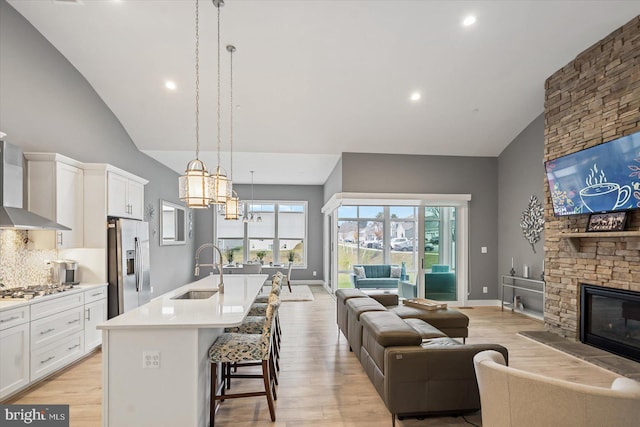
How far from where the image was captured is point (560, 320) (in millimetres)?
4773

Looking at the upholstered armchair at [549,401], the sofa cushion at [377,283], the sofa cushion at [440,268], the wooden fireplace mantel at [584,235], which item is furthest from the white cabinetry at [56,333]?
the wooden fireplace mantel at [584,235]

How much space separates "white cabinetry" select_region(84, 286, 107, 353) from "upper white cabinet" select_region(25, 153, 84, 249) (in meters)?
0.67

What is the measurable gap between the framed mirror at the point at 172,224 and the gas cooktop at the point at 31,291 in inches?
144

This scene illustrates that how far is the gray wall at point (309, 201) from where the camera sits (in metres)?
10.1

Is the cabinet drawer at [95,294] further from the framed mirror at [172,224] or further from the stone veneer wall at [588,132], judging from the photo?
the stone veneer wall at [588,132]

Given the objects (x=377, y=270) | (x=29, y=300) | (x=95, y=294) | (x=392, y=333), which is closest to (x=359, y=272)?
(x=377, y=270)

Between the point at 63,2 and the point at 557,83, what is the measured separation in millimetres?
6269

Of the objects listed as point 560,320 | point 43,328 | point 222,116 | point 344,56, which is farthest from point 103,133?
point 560,320

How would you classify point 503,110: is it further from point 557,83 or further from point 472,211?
point 472,211

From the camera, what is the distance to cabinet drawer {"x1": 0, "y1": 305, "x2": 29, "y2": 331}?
2.87 metres

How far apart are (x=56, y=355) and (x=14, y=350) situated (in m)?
0.57

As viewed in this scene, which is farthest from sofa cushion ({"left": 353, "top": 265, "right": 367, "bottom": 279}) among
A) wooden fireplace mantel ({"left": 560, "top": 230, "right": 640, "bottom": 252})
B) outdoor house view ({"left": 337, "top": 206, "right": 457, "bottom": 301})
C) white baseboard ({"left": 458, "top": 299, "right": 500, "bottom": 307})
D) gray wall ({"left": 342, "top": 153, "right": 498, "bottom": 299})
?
wooden fireplace mantel ({"left": 560, "top": 230, "right": 640, "bottom": 252})

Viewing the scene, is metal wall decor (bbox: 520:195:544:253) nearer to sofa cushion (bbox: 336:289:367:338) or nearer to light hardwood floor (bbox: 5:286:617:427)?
light hardwood floor (bbox: 5:286:617:427)

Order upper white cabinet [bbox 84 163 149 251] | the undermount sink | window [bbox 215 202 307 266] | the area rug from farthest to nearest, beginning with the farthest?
window [bbox 215 202 307 266]
the area rug
upper white cabinet [bbox 84 163 149 251]
the undermount sink
